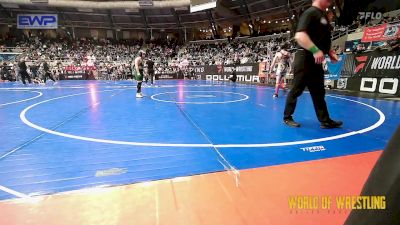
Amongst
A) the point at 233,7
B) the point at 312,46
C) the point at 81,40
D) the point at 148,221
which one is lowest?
the point at 148,221

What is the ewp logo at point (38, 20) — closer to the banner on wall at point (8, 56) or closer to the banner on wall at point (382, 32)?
the banner on wall at point (8, 56)

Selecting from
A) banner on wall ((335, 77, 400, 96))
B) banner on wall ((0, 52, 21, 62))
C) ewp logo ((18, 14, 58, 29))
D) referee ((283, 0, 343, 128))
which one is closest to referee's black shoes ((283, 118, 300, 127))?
referee ((283, 0, 343, 128))

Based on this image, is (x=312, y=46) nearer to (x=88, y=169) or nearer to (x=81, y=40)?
(x=88, y=169)

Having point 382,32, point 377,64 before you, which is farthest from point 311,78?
point 382,32

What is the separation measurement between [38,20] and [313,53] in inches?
1374

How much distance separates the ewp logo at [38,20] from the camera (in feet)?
97.4

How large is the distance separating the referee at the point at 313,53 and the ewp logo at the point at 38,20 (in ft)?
109

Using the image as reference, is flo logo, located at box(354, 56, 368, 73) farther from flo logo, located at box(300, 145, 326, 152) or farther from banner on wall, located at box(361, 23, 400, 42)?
flo logo, located at box(300, 145, 326, 152)

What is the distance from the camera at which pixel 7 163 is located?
2709 millimetres

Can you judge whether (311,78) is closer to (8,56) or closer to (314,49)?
(314,49)

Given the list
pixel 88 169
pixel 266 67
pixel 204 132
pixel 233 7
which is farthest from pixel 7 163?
pixel 233 7

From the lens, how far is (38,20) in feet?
98.2

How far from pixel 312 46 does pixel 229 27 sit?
36.7 meters

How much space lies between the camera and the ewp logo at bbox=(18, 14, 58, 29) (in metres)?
29.7
